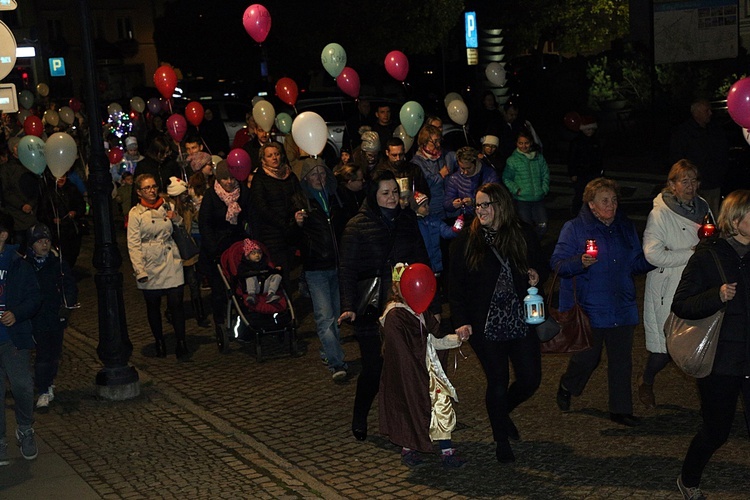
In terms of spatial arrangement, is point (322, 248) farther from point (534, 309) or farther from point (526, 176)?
point (526, 176)

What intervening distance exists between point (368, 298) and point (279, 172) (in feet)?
10.3

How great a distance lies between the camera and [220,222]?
11.1 m

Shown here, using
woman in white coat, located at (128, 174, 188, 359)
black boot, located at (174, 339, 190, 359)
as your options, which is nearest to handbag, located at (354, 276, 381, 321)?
woman in white coat, located at (128, 174, 188, 359)

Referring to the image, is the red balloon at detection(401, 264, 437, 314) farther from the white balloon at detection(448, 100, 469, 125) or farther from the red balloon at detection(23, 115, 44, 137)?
the red balloon at detection(23, 115, 44, 137)

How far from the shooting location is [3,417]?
787 cm

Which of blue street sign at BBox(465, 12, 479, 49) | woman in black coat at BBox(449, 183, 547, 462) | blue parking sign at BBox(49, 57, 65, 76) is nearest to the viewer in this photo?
woman in black coat at BBox(449, 183, 547, 462)

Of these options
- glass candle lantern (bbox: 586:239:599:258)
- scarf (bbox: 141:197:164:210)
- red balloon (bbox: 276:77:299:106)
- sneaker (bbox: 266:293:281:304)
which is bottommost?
sneaker (bbox: 266:293:281:304)

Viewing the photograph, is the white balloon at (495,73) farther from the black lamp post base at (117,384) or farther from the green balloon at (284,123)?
the black lamp post base at (117,384)

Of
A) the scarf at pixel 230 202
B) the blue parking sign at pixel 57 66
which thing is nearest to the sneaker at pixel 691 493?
the scarf at pixel 230 202

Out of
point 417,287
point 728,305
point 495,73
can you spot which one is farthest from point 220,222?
point 495,73

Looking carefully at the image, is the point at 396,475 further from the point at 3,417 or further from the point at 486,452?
the point at 3,417

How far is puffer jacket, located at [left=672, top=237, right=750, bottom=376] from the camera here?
19.3 feet

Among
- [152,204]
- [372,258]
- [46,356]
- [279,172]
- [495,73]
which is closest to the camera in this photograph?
[372,258]

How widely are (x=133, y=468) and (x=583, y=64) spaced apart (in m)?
26.5
